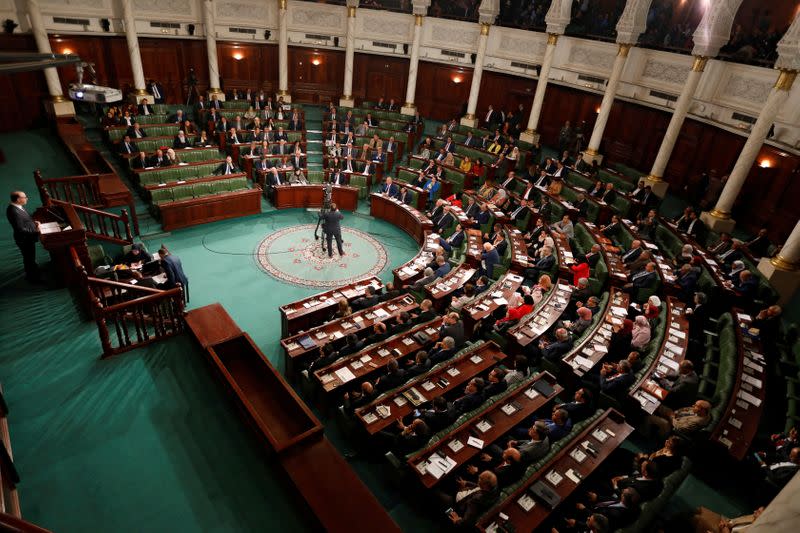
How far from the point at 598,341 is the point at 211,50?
17.0 m

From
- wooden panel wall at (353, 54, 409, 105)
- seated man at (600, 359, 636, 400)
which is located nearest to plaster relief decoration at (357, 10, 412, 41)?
wooden panel wall at (353, 54, 409, 105)

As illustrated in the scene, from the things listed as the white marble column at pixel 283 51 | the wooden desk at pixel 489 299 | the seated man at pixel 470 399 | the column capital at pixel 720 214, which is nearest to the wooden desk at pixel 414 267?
the wooden desk at pixel 489 299

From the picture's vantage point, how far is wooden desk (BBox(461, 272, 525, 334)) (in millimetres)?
8380

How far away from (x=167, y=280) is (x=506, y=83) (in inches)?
616

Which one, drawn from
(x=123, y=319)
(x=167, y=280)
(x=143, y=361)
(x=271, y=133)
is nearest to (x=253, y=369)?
(x=143, y=361)

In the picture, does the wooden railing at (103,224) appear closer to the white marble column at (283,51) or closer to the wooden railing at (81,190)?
the wooden railing at (81,190)

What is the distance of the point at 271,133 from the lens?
15328 mm

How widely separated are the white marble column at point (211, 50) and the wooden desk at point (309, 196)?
289 inches

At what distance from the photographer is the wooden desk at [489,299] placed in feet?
27.5

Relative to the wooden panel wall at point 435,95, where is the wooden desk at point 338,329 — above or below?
below

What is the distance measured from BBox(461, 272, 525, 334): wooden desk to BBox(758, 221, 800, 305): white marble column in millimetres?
5213

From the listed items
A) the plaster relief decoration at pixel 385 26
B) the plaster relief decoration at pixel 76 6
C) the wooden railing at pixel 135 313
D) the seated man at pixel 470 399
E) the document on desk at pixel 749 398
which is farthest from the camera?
the plaster relief decoration at pixel 385 26

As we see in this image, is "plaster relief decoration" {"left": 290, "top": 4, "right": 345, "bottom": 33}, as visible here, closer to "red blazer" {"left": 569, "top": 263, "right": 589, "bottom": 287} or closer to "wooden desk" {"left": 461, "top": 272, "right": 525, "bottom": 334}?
"wooden desk" {"left": 461, "top": 272, "right": 525, "bottom": 334}

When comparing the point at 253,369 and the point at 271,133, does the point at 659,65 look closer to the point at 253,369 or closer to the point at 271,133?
the point at 271,133
